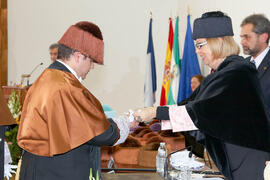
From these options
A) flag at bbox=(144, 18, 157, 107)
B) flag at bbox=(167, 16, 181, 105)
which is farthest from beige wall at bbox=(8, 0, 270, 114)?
flag at bbox=(167, 16, 181, 105)

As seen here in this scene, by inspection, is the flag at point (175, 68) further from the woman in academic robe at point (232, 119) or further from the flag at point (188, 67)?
the woman in academic robe at point (232, 119)

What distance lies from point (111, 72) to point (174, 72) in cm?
217

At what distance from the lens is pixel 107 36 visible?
9.43 m

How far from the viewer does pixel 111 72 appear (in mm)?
9500

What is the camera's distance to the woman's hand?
8.34 ft

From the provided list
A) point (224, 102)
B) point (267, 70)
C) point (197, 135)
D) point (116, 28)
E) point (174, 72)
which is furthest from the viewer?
point (116, 28)

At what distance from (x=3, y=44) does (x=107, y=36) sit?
265 cm

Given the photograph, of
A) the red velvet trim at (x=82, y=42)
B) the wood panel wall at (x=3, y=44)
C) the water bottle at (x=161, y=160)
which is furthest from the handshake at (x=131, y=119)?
the wood panel wall at (x=3, y=44)

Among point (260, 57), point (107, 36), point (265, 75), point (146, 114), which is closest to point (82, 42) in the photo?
point (146, 114)

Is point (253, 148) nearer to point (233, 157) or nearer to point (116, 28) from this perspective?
point (233, 157)

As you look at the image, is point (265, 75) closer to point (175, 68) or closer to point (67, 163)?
point (67, 163)

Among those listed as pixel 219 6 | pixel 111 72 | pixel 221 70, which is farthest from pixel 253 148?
pixel 111 72

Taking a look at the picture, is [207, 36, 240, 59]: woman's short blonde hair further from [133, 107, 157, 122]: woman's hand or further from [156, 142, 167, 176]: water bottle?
[156, 142, 167, 176]: water bottle

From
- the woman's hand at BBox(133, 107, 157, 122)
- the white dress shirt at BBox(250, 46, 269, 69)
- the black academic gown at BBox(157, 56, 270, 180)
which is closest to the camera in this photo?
the black academic gown at BBox(157, 56, 270, 180)
